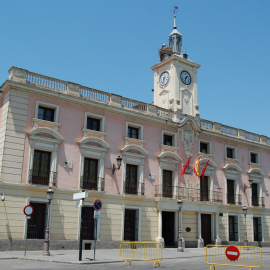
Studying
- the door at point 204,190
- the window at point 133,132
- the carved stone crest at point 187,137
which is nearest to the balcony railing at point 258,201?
the door at point 204,190

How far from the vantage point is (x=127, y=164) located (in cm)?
2497

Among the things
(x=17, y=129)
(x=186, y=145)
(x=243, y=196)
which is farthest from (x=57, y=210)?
(x=243, y=196)

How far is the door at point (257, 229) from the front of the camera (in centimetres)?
3161

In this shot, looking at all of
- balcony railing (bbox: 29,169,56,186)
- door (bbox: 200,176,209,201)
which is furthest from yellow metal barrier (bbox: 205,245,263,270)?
door (bbox: 200,176,209,201)

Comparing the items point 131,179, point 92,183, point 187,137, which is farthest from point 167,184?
point 92,183

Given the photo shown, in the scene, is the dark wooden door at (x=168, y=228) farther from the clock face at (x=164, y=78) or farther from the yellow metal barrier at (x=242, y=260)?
the clock face at (x=164, y=78)

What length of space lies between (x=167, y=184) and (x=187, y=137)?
415cm

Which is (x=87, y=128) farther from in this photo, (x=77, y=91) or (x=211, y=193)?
(x=211, y=193)

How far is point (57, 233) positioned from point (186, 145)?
A: 12.1 metres

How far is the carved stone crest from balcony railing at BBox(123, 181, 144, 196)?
5240mm

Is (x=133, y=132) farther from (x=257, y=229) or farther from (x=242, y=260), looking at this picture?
(x=257, y=229)

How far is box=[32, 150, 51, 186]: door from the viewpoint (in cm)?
2095

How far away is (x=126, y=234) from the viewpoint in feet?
78.4

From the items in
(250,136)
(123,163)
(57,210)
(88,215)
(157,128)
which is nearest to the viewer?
(57,210)
